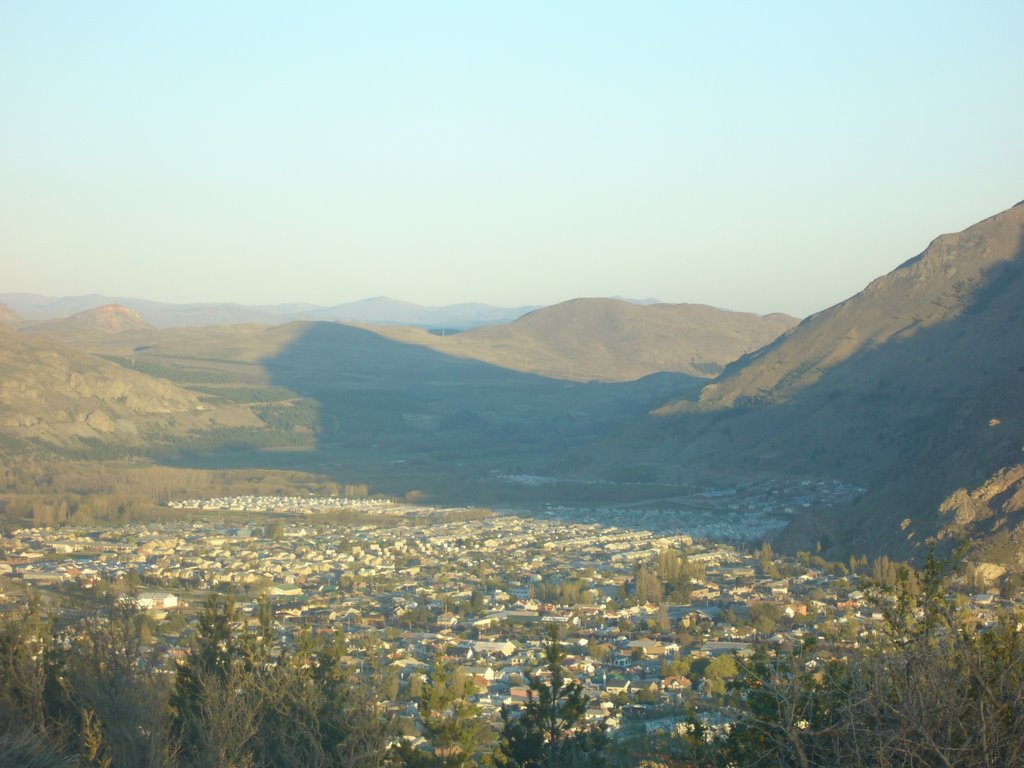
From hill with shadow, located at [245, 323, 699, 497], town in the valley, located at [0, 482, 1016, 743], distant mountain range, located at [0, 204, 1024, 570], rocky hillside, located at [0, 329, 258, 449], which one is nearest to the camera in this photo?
town in the valley, located at [0, 482, 1016, 743]

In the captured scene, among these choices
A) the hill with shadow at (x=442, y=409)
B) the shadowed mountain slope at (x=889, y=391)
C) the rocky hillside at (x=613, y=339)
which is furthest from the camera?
the rocky hillside at (x=613, y=339)

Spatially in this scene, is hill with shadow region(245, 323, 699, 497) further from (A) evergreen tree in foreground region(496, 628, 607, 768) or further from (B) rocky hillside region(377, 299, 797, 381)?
(A) evergreen tree in foreground region(496, 628, 607, 768)

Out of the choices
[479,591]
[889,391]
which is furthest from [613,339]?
[479,591]

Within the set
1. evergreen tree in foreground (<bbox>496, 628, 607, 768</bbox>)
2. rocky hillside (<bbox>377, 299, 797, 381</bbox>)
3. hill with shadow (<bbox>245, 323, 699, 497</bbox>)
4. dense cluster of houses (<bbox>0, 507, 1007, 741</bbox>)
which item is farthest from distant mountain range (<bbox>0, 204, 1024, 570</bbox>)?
evergreen tree in foreground (<bbox>496, 628, 607, 768</bbox>)

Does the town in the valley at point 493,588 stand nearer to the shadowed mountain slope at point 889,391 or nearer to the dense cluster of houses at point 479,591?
the dense cluster of houses at point 479,591

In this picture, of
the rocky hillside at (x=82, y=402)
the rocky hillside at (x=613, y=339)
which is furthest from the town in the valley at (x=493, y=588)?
the rocky hillside at (x=613, y=339)

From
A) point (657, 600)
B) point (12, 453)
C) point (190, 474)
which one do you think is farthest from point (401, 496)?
point (657, 600)
